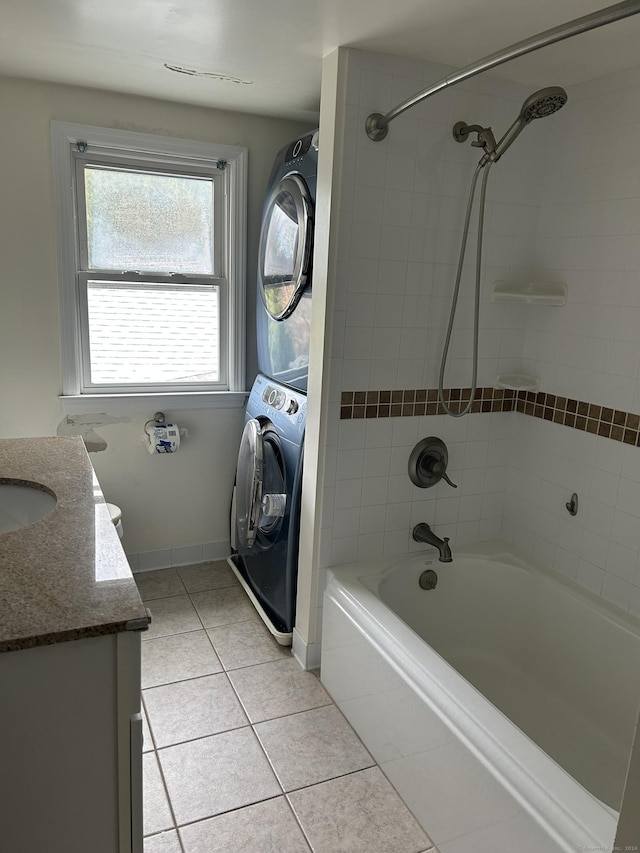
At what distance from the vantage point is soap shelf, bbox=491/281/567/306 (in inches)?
88.6

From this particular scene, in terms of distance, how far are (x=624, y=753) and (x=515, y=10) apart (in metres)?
2.14

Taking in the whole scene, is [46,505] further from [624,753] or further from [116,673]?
[624,753]

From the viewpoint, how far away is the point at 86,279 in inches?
108

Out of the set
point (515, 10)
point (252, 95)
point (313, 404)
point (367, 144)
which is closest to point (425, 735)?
point (313, 404)

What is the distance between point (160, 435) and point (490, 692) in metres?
1.74

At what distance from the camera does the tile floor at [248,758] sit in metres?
1.70

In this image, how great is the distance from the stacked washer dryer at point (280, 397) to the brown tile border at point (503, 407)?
28cm

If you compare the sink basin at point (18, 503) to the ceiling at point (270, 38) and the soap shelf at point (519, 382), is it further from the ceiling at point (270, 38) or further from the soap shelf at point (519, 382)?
the soap shelf at point (519, 382)

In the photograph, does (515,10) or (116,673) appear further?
(515,10)

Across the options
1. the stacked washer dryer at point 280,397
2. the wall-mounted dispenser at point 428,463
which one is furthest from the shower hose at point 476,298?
the stacked washer dryer at point 280,397

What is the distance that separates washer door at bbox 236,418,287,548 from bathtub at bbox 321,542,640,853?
42 cm

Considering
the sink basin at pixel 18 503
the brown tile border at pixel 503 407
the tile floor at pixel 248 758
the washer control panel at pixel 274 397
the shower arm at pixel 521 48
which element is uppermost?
the shower arm at pixel 521 48

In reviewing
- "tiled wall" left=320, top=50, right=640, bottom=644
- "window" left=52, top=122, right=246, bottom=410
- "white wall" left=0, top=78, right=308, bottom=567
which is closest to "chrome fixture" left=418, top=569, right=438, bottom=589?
"tiled wall" left=320, top=50, right=640, bottom=644

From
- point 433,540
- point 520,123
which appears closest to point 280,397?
point 433,540
